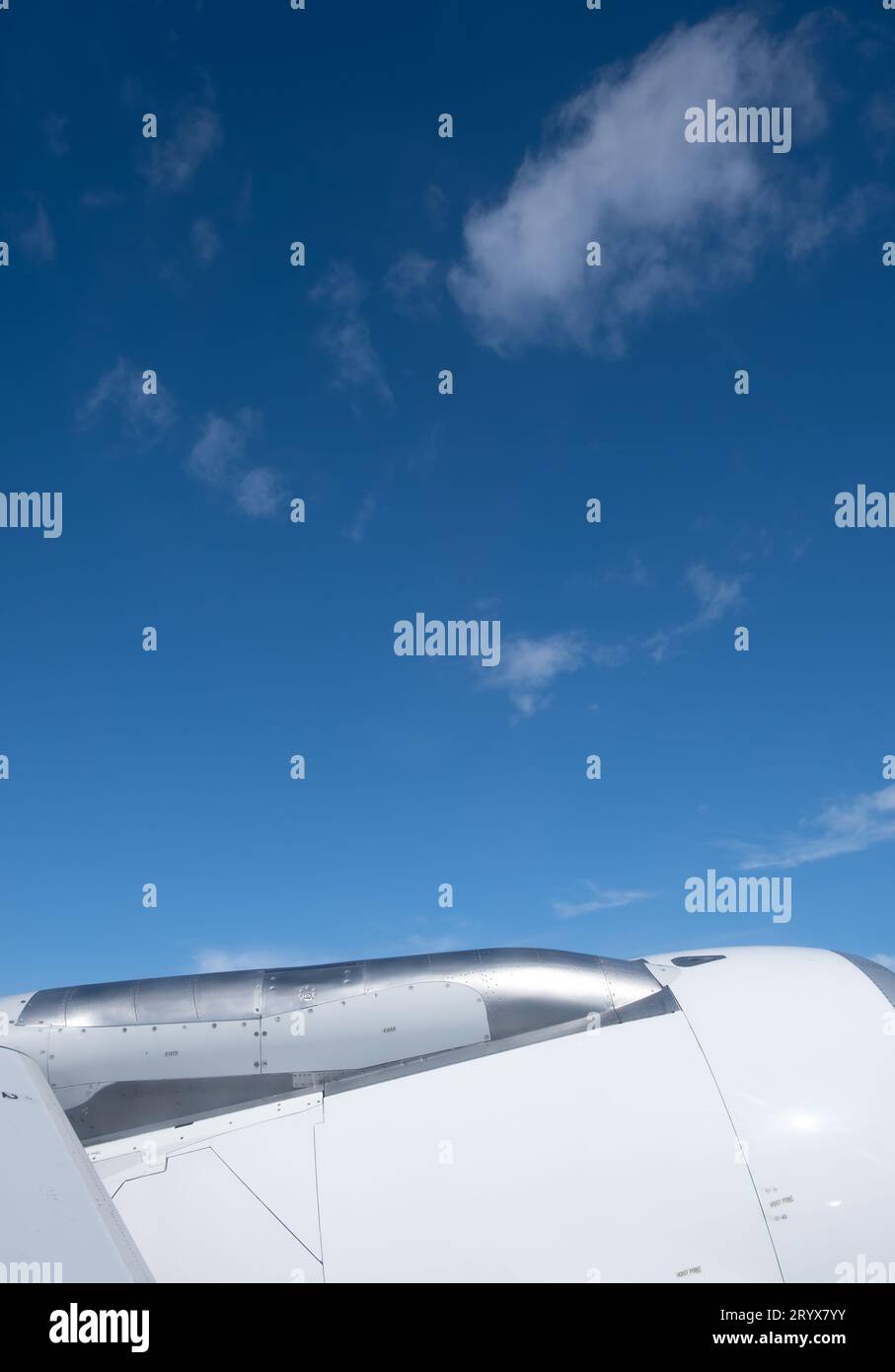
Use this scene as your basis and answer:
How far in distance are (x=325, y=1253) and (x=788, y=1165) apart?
3.32 meters

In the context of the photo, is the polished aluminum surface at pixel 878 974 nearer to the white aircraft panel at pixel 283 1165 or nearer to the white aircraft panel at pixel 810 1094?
the white aircraft panel at pixel 810 1094

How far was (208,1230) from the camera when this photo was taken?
6090 millimetres

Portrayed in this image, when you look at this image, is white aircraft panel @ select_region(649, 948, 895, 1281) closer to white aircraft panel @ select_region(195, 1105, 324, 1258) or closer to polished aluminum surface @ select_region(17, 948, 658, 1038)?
polished aluminum surface @ select_region(17, 948, 658, 1038)

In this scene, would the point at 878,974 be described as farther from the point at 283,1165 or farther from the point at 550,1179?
the point at 283,1165

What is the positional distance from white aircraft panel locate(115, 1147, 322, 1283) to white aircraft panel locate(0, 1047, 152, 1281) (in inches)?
56.2

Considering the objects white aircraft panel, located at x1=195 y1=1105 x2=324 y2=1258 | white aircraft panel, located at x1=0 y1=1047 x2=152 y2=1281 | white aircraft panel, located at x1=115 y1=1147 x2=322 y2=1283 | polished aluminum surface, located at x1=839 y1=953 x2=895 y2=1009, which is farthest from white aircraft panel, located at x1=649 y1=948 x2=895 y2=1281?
white aircraft panel, located at x1=0 y1=1047 x2=152 y2=1281

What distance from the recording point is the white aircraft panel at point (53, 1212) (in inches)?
143

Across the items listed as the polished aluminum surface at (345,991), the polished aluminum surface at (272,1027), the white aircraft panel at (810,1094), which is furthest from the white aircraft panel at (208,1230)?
the white aircraft panel at (810,1094)

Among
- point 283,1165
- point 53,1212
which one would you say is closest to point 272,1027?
point 283,1165

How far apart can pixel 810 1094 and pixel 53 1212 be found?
206 inches

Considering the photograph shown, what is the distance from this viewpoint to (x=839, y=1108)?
6.33m

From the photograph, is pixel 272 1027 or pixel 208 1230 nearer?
pixel 208 1230
